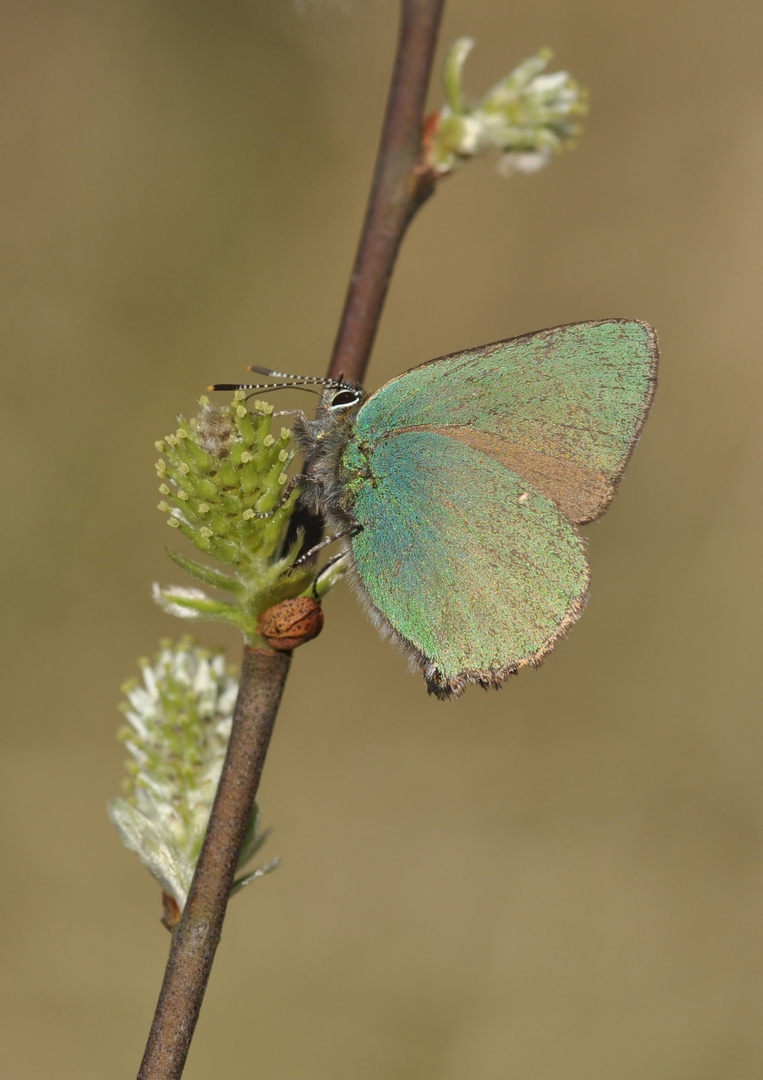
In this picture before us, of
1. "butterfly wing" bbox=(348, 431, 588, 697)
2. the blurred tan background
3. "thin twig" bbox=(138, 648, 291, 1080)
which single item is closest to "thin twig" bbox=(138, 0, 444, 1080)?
"thin twig" bbox=(138, 648, 291, 1080)

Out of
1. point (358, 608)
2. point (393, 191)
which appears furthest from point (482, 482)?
point (358, 608)

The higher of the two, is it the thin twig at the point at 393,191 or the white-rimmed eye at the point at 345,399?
the thin twig at the point at 393,191

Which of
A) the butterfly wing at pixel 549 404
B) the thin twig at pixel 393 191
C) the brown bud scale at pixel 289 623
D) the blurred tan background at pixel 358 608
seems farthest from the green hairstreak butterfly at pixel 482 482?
the blurred tan background at pixel 358 608

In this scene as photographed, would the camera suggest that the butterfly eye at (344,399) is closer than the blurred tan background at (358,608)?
Yes

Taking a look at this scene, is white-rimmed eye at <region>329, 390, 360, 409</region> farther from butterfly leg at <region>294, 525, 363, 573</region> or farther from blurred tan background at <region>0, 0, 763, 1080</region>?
blurred tan background at <region>0, 0, 763, 1080</region>

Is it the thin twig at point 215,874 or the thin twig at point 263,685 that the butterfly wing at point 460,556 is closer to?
the thin twig at point 263,685

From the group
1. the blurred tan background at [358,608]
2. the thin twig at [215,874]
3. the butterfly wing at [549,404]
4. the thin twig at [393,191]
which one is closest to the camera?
the thin twig at [215,874]

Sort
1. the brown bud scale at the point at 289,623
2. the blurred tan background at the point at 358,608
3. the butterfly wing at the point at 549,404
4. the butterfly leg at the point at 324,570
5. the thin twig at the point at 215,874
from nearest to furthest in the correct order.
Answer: the thin twig at the point at 215,874, the brown bud scale at the point at 289,623, the butterfly leg at the point at 324,570, the butterfly wing at the point at 549,404, the blurred tan background at the point at 358,608
